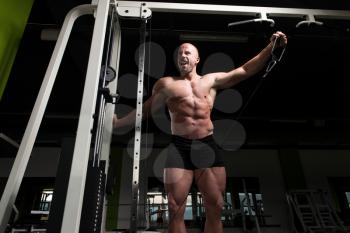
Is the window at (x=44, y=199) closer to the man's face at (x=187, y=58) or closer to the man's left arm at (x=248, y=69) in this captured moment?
the man's face at (x=187, y=58)

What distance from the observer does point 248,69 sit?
1.74 m

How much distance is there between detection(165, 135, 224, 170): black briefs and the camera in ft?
4.97

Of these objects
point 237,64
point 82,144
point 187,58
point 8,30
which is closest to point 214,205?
point 82,144

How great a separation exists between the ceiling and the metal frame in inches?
22.9

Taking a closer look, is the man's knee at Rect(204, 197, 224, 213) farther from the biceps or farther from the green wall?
the green wall

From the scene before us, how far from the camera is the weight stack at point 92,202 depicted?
965mm

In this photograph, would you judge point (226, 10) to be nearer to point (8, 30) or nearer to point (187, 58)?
point (187, 58)

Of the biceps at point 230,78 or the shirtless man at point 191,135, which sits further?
the biceps at point 230,78

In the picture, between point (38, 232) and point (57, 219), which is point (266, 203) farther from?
point (57, 219)

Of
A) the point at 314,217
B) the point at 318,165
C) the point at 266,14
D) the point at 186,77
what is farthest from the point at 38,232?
the point at 318,165

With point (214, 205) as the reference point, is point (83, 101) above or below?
above

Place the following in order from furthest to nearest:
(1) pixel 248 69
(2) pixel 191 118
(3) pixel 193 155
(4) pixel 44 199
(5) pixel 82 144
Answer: (4) pixel 44 199, (1) pixel 248 69, (2) pixel 191 118, (3) pixel 193 155, (5) pixel 82 144

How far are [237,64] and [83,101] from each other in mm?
3388

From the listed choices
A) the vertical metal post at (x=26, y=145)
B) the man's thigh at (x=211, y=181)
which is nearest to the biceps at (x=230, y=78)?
the man's thigh at (x=211, y=181)
